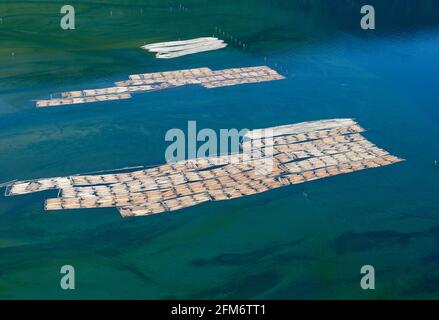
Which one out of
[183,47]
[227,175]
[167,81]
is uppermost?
[183,47]

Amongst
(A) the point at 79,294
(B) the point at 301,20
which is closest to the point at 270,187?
(A) the point at 79,294

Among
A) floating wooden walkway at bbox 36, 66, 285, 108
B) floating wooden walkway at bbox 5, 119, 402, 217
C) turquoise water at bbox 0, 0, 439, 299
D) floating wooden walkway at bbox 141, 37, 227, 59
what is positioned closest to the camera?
turquoise water at bbox 0, 0, 439, 299

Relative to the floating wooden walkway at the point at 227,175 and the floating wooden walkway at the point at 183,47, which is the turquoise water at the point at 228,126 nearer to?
the floating wooden walkway at the point at 227,175

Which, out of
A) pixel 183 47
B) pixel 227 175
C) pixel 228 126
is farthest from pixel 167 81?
pixel 227 175

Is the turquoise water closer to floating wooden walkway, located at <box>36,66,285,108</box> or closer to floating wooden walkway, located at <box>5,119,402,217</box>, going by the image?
floating wooden walkway, located at <box>5,119,402,217</box>

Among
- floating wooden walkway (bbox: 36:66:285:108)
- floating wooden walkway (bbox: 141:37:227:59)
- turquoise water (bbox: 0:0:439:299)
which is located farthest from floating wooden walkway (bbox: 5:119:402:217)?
floating wooden walkway (bbox: 141:37:227:59)

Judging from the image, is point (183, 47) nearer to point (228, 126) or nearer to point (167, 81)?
point (167, 81)

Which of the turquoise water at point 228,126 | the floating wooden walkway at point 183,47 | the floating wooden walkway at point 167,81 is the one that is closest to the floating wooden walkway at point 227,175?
the turquoise water at point 228,126
